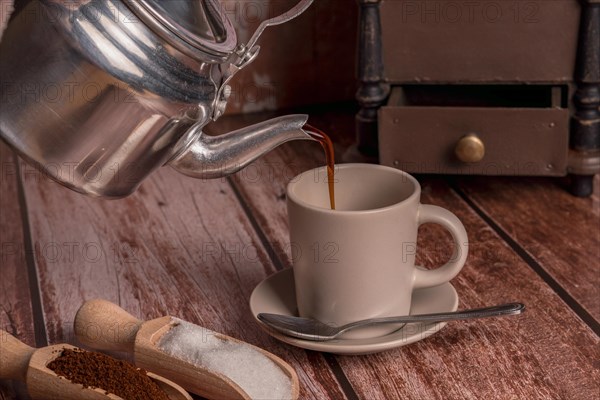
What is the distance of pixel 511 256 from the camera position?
2.58 ft

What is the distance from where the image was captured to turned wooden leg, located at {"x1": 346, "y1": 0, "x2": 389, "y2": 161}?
0.89 metres

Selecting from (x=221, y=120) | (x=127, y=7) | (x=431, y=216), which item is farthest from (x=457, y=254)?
(x=221, y=120)

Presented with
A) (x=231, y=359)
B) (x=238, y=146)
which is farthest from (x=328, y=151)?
(x=231, y=359)

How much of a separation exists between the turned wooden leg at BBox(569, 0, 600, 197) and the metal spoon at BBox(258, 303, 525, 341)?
11.8 inches

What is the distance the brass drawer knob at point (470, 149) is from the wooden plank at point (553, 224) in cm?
6

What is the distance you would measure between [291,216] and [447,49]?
0.34 m

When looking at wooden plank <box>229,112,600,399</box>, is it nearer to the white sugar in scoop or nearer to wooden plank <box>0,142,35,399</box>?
the white sugar in scoop

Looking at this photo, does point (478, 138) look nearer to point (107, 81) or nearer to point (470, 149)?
point (470, 149)

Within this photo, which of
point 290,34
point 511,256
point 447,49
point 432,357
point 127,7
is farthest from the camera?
point 290,34

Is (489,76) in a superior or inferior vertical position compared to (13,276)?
superior

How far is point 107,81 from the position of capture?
0.53m

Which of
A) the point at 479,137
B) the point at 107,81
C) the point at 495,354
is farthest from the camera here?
the point at 479,137

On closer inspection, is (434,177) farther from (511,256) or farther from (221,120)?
(221,120)

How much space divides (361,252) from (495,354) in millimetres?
126
